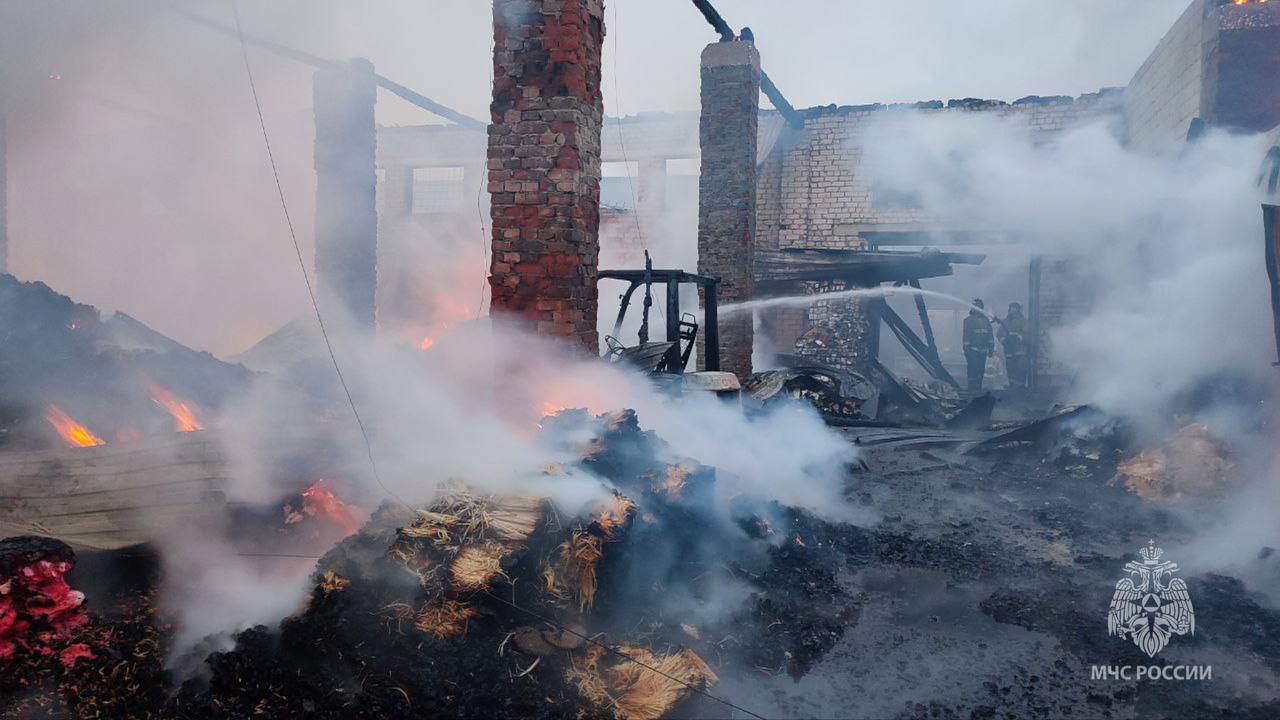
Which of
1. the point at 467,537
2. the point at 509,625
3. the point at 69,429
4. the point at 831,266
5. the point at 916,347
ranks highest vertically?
the point at 831,266

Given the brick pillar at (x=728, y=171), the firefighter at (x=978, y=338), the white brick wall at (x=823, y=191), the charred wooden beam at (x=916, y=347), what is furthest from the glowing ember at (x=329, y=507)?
the firefighter at (x=978, y=338)

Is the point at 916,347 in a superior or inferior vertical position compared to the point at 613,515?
superior

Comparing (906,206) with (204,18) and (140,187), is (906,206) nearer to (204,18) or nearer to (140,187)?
(204,18)

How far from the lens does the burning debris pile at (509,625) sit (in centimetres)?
316

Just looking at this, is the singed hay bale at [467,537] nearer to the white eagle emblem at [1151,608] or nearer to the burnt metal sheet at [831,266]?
the white eagle emblem at [1151,608]

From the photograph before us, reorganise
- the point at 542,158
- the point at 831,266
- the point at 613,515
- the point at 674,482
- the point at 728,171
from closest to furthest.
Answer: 1. the point at 613,515
2. the point at 674,482
3. the point at 542,158
4. the point at 728,171
5. the point at 831,266

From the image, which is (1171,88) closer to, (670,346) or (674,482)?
(670,346)

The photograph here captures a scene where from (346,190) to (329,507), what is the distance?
10038 mm

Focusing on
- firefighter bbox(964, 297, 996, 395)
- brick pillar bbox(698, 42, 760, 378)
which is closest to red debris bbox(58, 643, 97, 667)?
brick pillar bbox(698, 42, 760, 378)

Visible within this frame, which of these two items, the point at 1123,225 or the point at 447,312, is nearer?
the point at 1123,225

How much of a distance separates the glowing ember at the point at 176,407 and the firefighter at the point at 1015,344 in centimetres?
1431

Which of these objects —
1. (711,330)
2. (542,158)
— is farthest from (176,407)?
(711,330)

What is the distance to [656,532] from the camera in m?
4.30

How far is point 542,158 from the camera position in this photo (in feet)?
17.8
